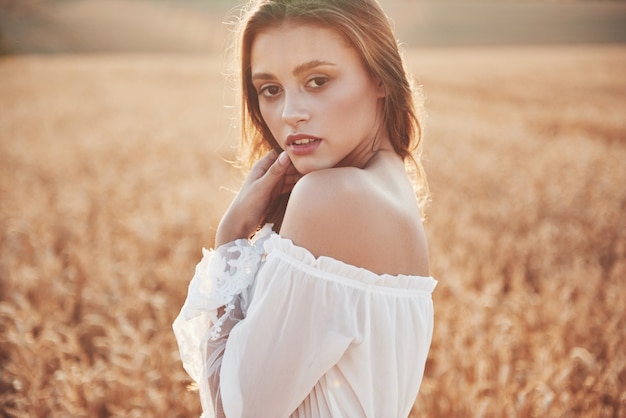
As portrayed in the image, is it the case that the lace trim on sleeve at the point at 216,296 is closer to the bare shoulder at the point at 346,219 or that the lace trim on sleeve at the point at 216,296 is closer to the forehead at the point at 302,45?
the bare shoulder at the point at 346,219

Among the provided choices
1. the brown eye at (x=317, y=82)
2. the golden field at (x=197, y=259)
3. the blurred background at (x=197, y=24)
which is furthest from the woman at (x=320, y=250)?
the blurred background at (x=197, y=24)

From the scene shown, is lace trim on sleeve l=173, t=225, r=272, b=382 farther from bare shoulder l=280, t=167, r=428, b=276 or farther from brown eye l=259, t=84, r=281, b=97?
brown eye l=259, t=84, r=281, b=97

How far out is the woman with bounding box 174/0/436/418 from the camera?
1137 mm

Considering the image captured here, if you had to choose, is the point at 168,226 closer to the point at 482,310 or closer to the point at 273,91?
the point at 482,310

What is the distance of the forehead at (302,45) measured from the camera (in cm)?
126

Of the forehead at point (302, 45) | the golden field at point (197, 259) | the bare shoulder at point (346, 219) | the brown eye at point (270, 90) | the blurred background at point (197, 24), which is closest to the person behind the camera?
the bare shoulder at point (346, 219)

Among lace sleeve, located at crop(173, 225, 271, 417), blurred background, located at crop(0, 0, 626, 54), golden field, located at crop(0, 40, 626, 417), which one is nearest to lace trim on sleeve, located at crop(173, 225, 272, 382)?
lace sleeve, located at crop(173, 225, 271, 417)

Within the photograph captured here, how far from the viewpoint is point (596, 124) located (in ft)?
42.0

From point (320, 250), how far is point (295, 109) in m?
0.36

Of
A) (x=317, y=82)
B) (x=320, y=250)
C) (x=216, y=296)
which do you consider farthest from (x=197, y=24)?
(x=320, y=250)

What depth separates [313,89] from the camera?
130cm

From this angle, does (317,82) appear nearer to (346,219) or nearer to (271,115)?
(271,115)

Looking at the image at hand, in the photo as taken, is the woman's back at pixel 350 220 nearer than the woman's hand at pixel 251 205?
Yes

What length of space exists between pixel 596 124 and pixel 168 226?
1143 cm
